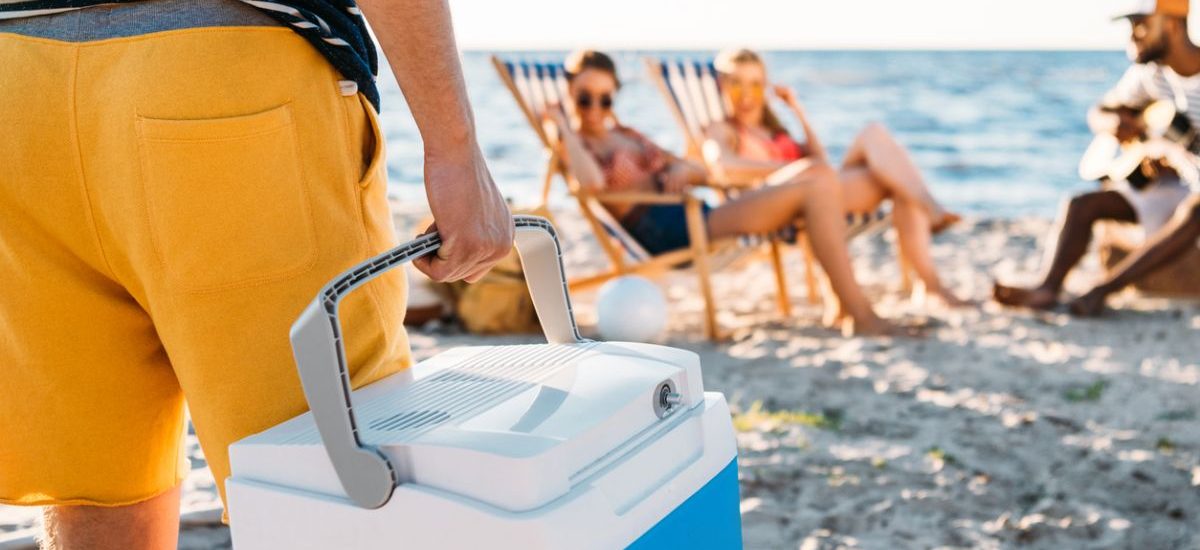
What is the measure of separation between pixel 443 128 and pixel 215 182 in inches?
8.7

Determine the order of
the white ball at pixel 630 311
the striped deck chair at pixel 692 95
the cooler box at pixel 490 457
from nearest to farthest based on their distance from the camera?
1. the cooler box at pixel 490 457
2. the white ball at pixel 630 311
3. the striped deck chair at pixel 692 95

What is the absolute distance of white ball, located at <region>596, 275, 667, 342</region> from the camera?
4352 mm

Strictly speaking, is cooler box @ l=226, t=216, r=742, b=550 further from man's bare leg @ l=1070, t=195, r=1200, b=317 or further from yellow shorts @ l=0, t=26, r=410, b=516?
man's bare leg @ l=1070, t=195, r=1200, b=317

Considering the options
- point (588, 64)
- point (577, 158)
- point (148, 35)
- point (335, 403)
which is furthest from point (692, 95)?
point (335, 403)

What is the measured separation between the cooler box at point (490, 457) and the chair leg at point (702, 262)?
3325 millimetres

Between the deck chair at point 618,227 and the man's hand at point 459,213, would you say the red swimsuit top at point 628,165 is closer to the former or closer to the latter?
the deck chair at point 618,227

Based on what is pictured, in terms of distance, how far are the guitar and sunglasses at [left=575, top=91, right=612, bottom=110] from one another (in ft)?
6.77

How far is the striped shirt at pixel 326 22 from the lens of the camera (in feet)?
3.80

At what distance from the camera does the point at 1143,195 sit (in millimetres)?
4801

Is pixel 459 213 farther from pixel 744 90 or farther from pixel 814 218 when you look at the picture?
pixel 744 90

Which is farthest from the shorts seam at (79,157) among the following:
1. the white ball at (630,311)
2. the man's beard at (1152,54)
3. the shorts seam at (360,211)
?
the man's beard at (1152,54)

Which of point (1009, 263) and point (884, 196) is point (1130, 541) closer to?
point (884, 196)

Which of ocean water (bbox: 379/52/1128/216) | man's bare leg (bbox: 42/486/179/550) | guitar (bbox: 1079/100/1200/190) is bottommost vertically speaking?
ocean water (bbox: 379/52/1128/216)

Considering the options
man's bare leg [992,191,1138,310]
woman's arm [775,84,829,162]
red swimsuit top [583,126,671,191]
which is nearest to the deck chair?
red swimsuit top [583,126,671,191]
